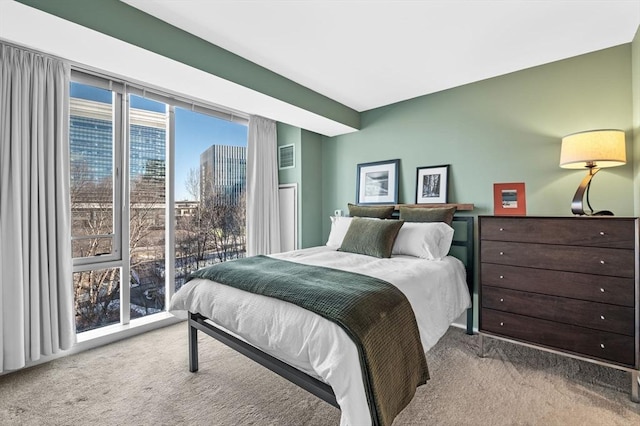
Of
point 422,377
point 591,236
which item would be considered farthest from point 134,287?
point 591,236

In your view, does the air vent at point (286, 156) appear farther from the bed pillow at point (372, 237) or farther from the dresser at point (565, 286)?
the dresser at point (565, 286)

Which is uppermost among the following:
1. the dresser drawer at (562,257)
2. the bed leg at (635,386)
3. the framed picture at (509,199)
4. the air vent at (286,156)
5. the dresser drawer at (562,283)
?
the air vent at (286,156)

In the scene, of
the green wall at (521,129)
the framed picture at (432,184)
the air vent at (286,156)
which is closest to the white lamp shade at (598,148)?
the green wall at (521,129)

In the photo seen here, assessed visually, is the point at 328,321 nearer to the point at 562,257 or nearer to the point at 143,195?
the point at 562,257

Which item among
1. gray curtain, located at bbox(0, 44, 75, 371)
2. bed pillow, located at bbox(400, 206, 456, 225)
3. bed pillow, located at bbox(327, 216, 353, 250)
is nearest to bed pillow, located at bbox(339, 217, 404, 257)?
bed pillow, located at bbox(327, 216, 353, 250)

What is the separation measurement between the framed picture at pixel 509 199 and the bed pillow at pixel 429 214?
41 centimetres

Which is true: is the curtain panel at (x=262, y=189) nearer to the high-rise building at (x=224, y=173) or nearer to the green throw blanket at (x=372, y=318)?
the high-rise building at (x=224, y=173)

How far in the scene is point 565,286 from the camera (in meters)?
2.10

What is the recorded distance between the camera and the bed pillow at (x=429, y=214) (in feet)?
9.70

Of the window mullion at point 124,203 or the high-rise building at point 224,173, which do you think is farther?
the high-rise building at point 224,173

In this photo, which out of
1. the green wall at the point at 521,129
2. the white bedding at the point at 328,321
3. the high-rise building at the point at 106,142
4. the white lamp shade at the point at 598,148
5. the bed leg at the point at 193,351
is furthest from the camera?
the high-rise building at the point at 106,142

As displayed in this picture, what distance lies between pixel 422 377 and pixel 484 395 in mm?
682

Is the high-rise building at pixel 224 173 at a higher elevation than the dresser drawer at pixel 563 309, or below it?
higher

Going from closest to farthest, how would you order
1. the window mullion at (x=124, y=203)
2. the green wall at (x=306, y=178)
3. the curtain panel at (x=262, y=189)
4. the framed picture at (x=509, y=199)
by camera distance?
the framed picture at (x=509, y=199) → the window mullion at (x=124, y=203) → the curtain panel at (x=262, y=189) → the green wall at (x=306, y=178)
